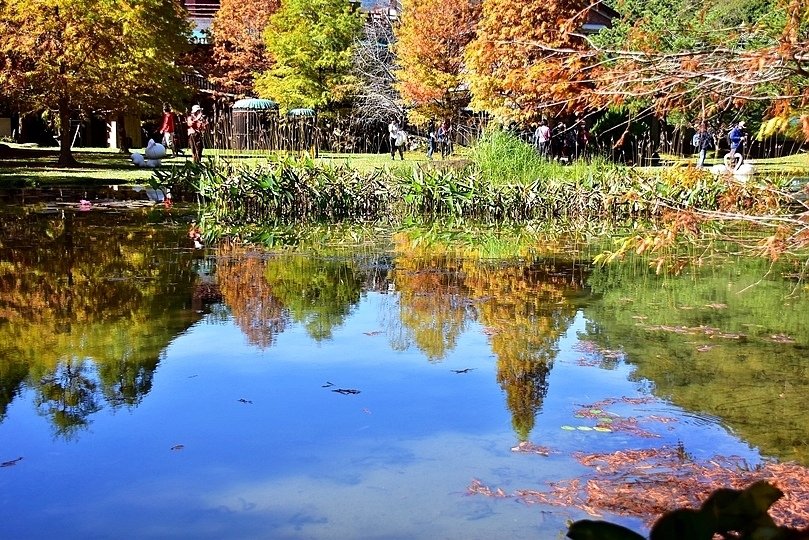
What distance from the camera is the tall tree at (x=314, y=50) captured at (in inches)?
1427

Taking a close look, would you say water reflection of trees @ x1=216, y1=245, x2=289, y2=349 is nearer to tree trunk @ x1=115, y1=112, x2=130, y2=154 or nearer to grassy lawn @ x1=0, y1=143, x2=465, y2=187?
grassy lawn @ x1=0, y1=143, x2=465, y2=187

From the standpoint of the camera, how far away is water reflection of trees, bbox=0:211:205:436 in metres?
5.91

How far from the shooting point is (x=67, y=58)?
24.4 m

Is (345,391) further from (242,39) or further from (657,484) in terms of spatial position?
(242,39)

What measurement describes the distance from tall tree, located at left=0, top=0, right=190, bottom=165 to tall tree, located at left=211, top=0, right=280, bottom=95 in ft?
43.3

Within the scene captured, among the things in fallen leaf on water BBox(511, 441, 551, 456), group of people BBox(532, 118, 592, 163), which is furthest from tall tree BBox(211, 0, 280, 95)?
fallen leaf on water BBox(511, 441, 551, 456)

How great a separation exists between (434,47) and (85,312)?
25.9 metres

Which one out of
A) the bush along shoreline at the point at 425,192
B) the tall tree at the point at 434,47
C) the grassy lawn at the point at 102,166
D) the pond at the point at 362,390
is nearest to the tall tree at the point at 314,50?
the tall tree at the point at 434,47

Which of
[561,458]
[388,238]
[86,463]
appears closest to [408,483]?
[561,458]

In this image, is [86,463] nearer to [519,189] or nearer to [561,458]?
[561,458]

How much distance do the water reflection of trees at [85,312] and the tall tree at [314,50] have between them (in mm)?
23777

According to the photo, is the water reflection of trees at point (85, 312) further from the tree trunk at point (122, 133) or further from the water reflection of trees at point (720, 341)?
the tree trunk at point (122, 133)

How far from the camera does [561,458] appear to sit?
15.8ft

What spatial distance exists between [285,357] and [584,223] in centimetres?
936
